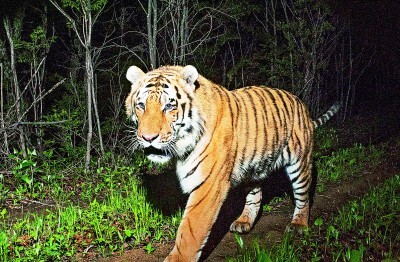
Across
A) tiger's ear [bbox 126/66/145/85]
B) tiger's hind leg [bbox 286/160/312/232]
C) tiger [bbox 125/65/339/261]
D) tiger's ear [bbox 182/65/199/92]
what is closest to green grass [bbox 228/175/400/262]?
tiger's hind leg [bbox 286/160/312/232]

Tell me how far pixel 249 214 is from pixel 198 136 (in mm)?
1460

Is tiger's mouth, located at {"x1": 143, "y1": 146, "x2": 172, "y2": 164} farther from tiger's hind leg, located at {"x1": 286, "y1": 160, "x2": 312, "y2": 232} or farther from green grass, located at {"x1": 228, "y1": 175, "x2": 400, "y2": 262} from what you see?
tiger's hind leg, located at {"x1": 286, "y1": 160, "x2": 312, "y2": 232}

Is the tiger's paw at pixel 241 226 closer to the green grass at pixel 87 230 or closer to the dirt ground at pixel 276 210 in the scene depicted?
the dirt ground at pixel 276 210

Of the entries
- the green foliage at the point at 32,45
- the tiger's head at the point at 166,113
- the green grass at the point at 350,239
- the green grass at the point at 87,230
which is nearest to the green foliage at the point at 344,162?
the green grass at the point at 350,239

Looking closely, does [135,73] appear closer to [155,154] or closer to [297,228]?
[155,154]

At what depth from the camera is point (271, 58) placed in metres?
10.8

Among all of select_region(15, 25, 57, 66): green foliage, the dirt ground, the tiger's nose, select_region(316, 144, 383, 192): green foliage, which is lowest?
the dirt ground

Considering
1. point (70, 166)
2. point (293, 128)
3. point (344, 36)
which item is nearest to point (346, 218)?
point (293, 128)

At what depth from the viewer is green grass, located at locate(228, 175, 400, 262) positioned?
11.9ft

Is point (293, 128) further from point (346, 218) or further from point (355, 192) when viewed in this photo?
point (355, 192)

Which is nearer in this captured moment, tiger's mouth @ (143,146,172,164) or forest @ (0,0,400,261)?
tiger's mouth @ (143,146,172,164)

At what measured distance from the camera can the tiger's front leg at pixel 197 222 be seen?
3.49m

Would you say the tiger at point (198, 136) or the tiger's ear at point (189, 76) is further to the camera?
the tiger's ear at point (189, 76)

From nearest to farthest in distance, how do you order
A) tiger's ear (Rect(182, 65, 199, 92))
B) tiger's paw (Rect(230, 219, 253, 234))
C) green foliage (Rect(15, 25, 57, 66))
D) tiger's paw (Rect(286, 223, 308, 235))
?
tiger's ear (Rect(182, 65, 199, 92)) < tiger's paw (Rect(286, 223, 308, 235)) < tiger's paw (Rect(230, 219, 253, 234)) < green foliage (Rect(15, 25, 57, 66))
